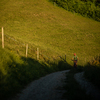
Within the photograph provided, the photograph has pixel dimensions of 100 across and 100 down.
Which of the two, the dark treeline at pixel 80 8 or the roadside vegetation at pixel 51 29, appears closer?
the roadside vegetation at pixel 51 29

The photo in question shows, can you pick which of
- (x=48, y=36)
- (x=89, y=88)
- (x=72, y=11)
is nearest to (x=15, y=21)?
(x=48, y=36)

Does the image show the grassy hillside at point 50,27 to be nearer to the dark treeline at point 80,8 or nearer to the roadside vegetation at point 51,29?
the roadside vegetation at point 51,29

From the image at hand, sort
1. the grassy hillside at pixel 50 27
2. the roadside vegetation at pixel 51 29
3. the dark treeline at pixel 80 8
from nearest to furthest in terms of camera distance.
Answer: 1. the roadside vegetation at pixel 51 29
2. the grassy hillside at pixel 50 27
3. the dark treeline at pixel 80 8

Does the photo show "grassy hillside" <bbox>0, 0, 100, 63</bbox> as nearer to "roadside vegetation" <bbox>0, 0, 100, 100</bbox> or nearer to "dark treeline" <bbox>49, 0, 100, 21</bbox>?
"roadside vegetation" <bbox>0, 0, 100, 100</bbox>

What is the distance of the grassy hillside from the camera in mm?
34125

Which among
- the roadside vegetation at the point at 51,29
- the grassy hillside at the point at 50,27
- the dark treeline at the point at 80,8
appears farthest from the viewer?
the dark treeline at the point at 80,8

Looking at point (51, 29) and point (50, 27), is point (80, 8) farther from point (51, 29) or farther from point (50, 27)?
point (51, 29)

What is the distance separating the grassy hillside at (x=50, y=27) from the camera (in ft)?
112

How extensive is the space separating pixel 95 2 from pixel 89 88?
234 feet

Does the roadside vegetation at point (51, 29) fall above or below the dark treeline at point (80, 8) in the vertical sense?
below

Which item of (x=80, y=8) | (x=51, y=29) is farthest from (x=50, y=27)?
(x=80, y=8)

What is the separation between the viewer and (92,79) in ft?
29.2

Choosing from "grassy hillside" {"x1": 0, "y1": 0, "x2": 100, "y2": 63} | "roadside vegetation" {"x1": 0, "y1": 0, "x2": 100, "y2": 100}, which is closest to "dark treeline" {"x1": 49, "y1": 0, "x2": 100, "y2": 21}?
"roadside vegetation" {"x1": 0, "y1": 0, "x2": 100, "y2": 100}

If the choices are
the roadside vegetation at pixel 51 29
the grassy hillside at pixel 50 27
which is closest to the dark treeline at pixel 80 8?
the roadside vegetation at pixel 51 29
